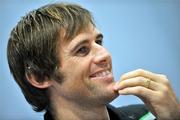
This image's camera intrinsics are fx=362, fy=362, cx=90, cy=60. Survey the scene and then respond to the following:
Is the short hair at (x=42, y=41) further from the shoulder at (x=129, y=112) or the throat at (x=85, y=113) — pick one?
the shoulder at (x=129, y=112)

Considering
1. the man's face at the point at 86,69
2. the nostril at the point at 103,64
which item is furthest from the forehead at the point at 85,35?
the nostril at the point at 103,64

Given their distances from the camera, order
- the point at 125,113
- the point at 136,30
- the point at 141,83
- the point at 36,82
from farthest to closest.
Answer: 1. the point at 136,30
2. the point at 125,113
3. the point at 36,82
4. the point at 141,83

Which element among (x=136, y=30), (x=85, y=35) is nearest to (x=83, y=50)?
(x=85, y=35)

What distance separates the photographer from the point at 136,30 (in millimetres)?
2078

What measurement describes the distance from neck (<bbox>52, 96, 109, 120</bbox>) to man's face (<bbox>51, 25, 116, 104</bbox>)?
30 millimetres

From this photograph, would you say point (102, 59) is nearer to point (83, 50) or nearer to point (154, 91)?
point (83, 50)

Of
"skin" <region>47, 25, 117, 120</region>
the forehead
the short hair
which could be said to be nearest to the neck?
"skin" <region>47, 25, 117, 120</region>

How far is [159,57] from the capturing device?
2.06 meters

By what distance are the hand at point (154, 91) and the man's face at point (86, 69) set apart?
2.6 inches

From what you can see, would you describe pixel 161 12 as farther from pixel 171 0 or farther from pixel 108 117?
pixel 108 117

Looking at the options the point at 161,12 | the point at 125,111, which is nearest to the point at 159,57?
the point at 161,12

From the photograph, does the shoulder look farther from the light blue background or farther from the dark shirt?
the light blue background

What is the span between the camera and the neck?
1298mm

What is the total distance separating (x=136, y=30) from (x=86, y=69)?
91 cm
